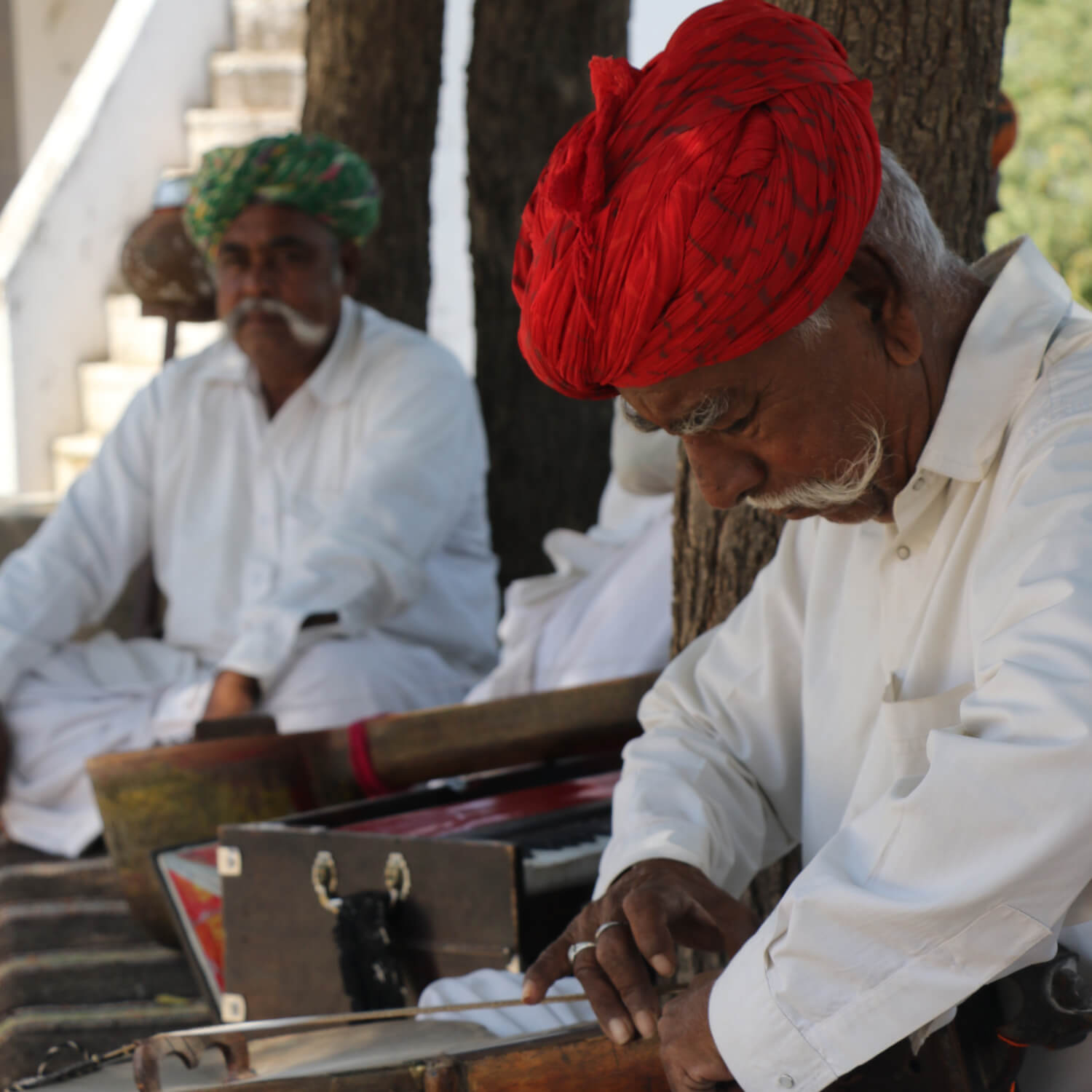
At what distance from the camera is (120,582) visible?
4.29 metres

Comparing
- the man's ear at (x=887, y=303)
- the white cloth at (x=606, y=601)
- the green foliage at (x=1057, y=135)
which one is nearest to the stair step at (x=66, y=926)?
the white cloth at (x=606, y=601)

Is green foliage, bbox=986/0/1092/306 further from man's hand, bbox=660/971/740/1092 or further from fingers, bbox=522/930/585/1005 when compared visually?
man's hand, bbox=660/971/740/1092

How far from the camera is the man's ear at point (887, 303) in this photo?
61.9 inches

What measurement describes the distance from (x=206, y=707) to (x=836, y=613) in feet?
7.39

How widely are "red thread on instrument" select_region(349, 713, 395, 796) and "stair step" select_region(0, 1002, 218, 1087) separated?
22.0 inches

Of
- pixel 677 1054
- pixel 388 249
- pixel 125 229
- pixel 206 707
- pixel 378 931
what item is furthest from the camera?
pixel 125 229

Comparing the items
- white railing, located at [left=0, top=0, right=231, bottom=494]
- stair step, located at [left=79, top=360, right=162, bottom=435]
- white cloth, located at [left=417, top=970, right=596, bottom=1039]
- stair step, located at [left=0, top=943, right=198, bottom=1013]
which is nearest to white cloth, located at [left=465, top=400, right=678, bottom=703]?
stair step, located at [left=0, top=943, right=198, bottom=1013]

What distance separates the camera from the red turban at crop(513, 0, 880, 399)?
4.80 feet

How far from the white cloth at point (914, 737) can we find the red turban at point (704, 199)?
274 millimetres

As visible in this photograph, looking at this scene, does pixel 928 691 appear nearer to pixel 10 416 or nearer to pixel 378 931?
pixel 378 931

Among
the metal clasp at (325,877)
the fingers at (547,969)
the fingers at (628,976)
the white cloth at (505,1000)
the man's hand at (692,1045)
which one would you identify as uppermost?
the man's hand at (692,1045)

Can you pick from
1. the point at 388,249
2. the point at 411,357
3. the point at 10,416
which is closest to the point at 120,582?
the point at 411,357

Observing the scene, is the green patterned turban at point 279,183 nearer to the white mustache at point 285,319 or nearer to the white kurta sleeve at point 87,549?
the white mustache at point 285,319

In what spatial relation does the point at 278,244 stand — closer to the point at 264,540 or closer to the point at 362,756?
the point at 264,540
